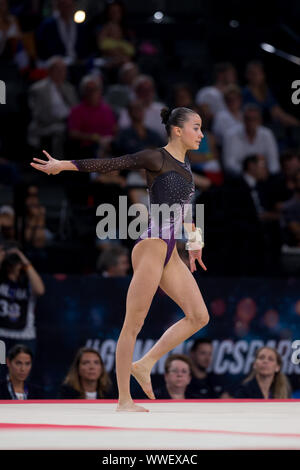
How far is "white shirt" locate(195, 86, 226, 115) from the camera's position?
35.2ft

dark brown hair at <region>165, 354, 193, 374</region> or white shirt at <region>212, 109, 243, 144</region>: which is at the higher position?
white shirt at <region>212, 109, 243, 144</region>

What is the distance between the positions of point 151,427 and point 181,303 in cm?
116

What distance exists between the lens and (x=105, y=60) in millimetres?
11023

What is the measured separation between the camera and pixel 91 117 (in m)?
9.59

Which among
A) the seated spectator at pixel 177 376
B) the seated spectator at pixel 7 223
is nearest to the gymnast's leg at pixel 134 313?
the seated spectator at pixel 177 376

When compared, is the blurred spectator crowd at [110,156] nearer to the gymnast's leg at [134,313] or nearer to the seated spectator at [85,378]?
the seated spectator at [85,378]

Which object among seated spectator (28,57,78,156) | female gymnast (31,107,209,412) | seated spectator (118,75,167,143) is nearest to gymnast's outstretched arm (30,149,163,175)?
female gymnast (31,107,209,412)

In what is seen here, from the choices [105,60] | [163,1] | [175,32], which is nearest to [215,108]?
[105,60]

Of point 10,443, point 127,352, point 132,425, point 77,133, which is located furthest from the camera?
point 77,133

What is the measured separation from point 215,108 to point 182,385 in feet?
15.3

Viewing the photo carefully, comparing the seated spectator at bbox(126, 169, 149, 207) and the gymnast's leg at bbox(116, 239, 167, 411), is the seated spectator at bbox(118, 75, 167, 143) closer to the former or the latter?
the seated spectator at bbox(126, 169, 149, 207)

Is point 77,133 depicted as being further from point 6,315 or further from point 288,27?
point 288,27

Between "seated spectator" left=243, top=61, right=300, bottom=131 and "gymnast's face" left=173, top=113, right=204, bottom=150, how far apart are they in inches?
242

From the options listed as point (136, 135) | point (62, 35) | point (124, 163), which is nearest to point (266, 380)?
point (124, 163)
